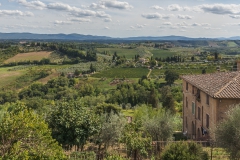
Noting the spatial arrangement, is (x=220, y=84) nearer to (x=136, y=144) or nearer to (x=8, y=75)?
(x=136, y=144)

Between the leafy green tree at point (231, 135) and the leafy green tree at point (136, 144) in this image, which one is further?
the leafy green tree at point (136, 144)

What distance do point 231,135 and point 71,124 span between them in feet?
33.6

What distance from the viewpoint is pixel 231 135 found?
14.1 m

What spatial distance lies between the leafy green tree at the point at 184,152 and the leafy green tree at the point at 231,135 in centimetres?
120

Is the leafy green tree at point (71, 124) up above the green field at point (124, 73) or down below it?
above

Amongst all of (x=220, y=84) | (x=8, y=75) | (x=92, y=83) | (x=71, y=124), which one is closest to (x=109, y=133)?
(x=71, y=124)

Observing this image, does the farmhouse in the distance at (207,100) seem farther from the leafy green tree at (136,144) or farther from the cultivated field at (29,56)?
the cultivated field at (29,56)

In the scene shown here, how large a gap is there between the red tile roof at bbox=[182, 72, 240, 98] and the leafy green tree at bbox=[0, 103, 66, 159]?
14973 millimetres

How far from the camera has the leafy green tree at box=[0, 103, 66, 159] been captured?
423 inches

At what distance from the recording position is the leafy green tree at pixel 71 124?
1856 cm

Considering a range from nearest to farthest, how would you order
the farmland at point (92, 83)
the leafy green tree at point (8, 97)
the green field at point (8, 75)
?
the farmland at point (92, 83), the leafy green tree at point (8, 97), the green field at point (8, 75)

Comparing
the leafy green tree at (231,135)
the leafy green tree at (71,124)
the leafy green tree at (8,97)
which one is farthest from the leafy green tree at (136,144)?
the leafy green tree at (8,97)

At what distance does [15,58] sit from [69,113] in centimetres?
14311

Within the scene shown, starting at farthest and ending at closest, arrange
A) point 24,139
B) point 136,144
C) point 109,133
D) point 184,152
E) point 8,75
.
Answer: point 8,75, point 109,133, point 136,144, point 184,152, point 24,139
